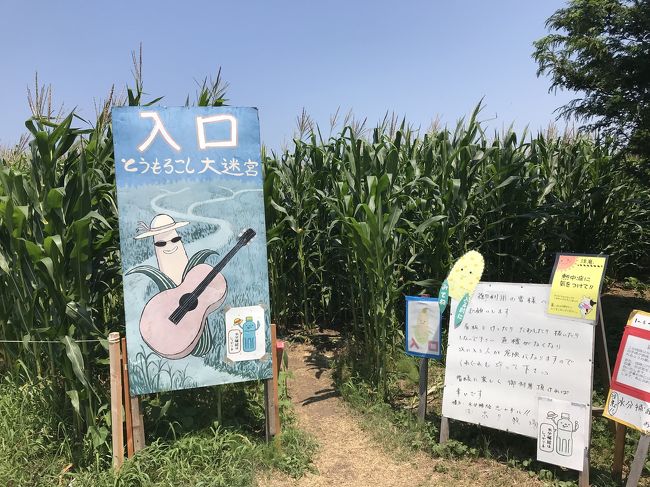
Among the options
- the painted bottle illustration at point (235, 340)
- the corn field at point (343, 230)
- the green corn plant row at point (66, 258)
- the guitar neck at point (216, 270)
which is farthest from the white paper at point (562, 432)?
the green corn plant row at point (66, 258)

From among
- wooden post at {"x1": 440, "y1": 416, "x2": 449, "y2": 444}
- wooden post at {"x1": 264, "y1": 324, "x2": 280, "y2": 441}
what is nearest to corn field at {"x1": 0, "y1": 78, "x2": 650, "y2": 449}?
wooden post at {"x1": 440, "y1": 416, "x2": 449, "y2": 444}

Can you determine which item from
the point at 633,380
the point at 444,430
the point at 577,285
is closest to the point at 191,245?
the point at 444,430

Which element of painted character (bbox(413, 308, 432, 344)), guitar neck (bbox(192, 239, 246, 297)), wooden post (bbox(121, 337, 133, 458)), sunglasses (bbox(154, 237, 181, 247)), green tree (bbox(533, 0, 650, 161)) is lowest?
wooden post (bbox(121, 337, 133, 458))

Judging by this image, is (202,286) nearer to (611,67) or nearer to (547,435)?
(547,435)

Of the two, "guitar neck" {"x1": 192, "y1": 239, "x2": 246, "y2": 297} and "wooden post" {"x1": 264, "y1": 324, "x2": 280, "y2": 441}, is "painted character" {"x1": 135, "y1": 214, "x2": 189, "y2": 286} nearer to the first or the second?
"guitar neck" {"x1": 192, "y1": 239, "x2": 246, "y2": 297}

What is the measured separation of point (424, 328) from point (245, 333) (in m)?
1.35

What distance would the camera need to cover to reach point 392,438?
354 cm

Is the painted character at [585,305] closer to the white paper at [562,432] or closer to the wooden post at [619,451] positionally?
the white paper at [562,432]

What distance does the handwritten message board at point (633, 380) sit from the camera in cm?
252

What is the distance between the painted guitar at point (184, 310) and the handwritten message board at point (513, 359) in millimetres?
1722

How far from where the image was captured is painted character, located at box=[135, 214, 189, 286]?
9.66 ft

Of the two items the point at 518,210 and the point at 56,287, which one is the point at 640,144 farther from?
the point at 56,287

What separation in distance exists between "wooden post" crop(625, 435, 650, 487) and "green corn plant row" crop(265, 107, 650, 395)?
1.90 m

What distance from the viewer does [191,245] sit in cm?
303
